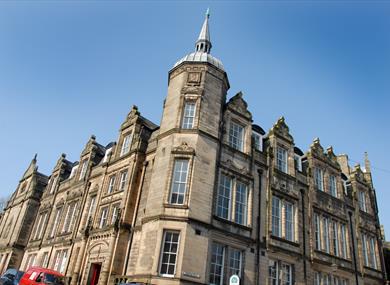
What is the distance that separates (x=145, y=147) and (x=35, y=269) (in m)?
11.2

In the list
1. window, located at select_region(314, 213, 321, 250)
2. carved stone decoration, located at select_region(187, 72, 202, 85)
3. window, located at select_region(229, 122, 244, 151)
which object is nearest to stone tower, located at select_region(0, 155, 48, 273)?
carved stone decoration, located at select_region(187, 72, 202, 85)

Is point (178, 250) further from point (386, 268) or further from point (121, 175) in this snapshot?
point (386, 268)

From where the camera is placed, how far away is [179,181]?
21609mm

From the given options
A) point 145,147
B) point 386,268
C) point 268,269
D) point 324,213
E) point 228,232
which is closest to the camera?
point 228,232

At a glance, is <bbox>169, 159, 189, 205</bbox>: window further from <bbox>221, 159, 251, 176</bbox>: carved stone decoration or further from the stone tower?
the stone tower

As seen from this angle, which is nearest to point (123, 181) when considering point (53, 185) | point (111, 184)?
point (111, 184)

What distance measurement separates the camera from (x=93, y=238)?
26.2 metres

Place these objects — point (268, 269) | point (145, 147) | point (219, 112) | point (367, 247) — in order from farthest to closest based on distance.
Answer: point (367, 247) → point (145, 147) → point (219, 112) → point (268, 269)

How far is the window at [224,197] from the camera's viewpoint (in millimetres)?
22375

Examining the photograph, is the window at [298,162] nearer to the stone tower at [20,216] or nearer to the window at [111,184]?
the window at [111,184]

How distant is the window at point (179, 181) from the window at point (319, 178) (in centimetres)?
1396

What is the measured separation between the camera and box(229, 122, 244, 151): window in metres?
25.4

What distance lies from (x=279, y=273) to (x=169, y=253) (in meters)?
9.09

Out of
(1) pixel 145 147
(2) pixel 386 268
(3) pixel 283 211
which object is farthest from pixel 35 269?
(2) pixel 386 268
